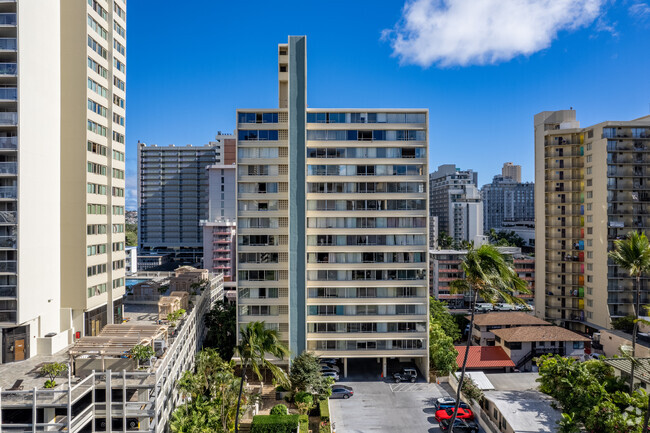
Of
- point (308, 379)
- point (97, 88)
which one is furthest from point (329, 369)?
point (97, 88)

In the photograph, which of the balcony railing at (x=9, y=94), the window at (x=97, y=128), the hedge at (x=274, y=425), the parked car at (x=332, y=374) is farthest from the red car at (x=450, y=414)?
the balcony railing at (x=9, y=94)

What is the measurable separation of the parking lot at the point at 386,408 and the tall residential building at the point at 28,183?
29.3 m

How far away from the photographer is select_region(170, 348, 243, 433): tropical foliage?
96.0 ft

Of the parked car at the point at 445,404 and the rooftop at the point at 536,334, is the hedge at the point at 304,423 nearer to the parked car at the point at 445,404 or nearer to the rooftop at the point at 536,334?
the parked car at the point at 445,404

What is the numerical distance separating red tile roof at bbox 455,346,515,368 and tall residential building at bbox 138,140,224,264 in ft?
369

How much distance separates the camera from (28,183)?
33.6m

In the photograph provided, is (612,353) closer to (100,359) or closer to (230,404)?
(230,404)

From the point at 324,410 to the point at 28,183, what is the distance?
3527 centimetres

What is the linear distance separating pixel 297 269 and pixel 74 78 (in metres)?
31.4

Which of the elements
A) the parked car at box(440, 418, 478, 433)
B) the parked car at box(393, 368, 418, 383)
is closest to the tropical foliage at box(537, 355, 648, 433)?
the parked car at box(440, 418, 478, 433)

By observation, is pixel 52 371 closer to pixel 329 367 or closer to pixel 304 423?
pixel 304 423

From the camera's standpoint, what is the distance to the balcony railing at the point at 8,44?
32969 millimetres

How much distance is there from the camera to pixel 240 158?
4700 centimetres

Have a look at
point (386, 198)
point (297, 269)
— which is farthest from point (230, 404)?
point (386, 198)
